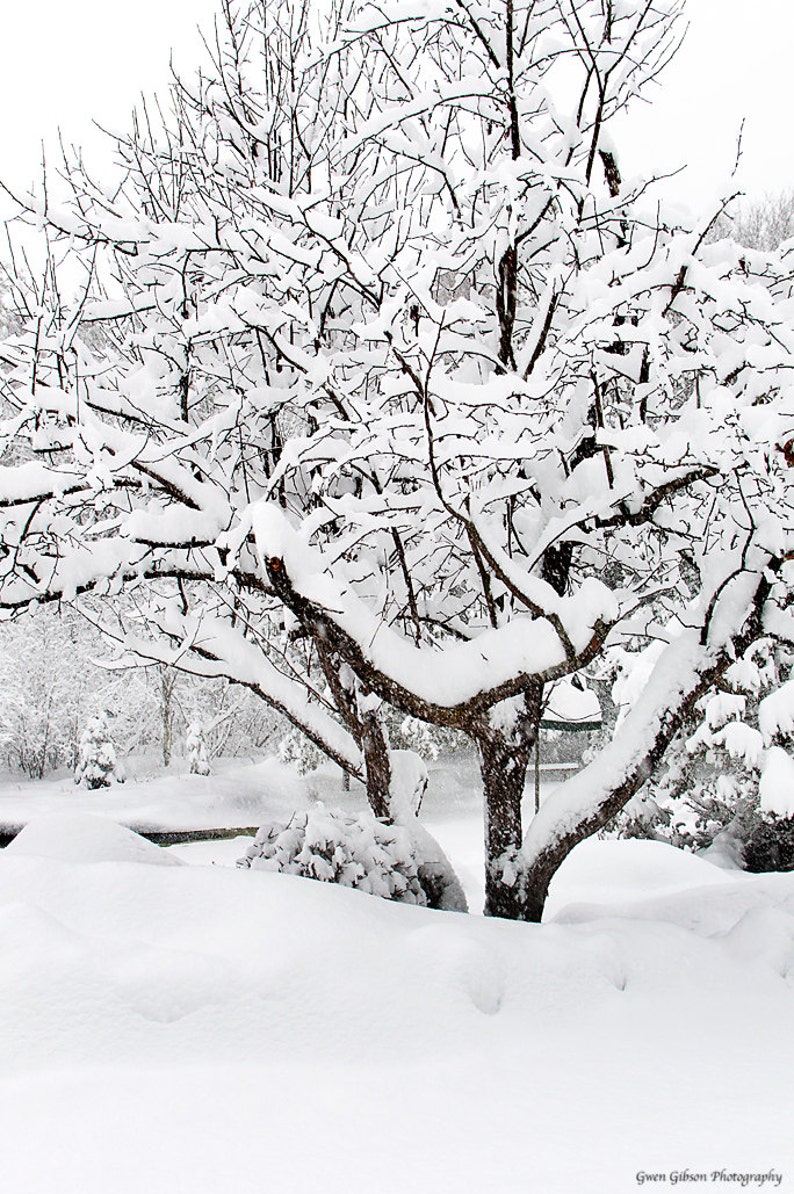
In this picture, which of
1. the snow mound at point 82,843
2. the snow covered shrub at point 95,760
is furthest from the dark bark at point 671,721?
the snow covered shrub at point 95,760

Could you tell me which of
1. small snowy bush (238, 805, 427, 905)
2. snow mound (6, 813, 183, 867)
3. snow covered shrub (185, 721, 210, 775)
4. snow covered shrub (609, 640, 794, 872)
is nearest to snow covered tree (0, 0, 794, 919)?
small snowy bush (238, 805, 427, 905)

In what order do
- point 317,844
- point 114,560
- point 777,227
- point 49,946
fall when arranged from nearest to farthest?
point 49,946 < point 114,560 < point 317,844 < point 777,227

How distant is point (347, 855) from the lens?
161 inches

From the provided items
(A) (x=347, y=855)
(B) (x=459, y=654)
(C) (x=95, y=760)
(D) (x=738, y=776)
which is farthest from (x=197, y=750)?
(B) (x=459, y=654)

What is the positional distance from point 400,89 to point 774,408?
2.63 m

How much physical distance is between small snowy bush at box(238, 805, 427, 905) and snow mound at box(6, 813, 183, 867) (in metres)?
0.55

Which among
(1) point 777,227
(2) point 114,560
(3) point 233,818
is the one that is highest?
(1) point 777,227

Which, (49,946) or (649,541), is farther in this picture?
(649,541)

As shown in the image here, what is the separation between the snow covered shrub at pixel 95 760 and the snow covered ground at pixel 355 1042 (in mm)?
14314

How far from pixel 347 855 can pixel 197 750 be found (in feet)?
46.1

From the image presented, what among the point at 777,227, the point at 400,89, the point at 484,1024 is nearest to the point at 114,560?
the point at 484,1024

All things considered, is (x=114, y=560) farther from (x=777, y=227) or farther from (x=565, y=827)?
(x=777, y=227)

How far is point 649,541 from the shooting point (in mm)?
5383

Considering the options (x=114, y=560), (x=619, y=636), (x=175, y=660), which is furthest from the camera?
(x=619, y=636)
